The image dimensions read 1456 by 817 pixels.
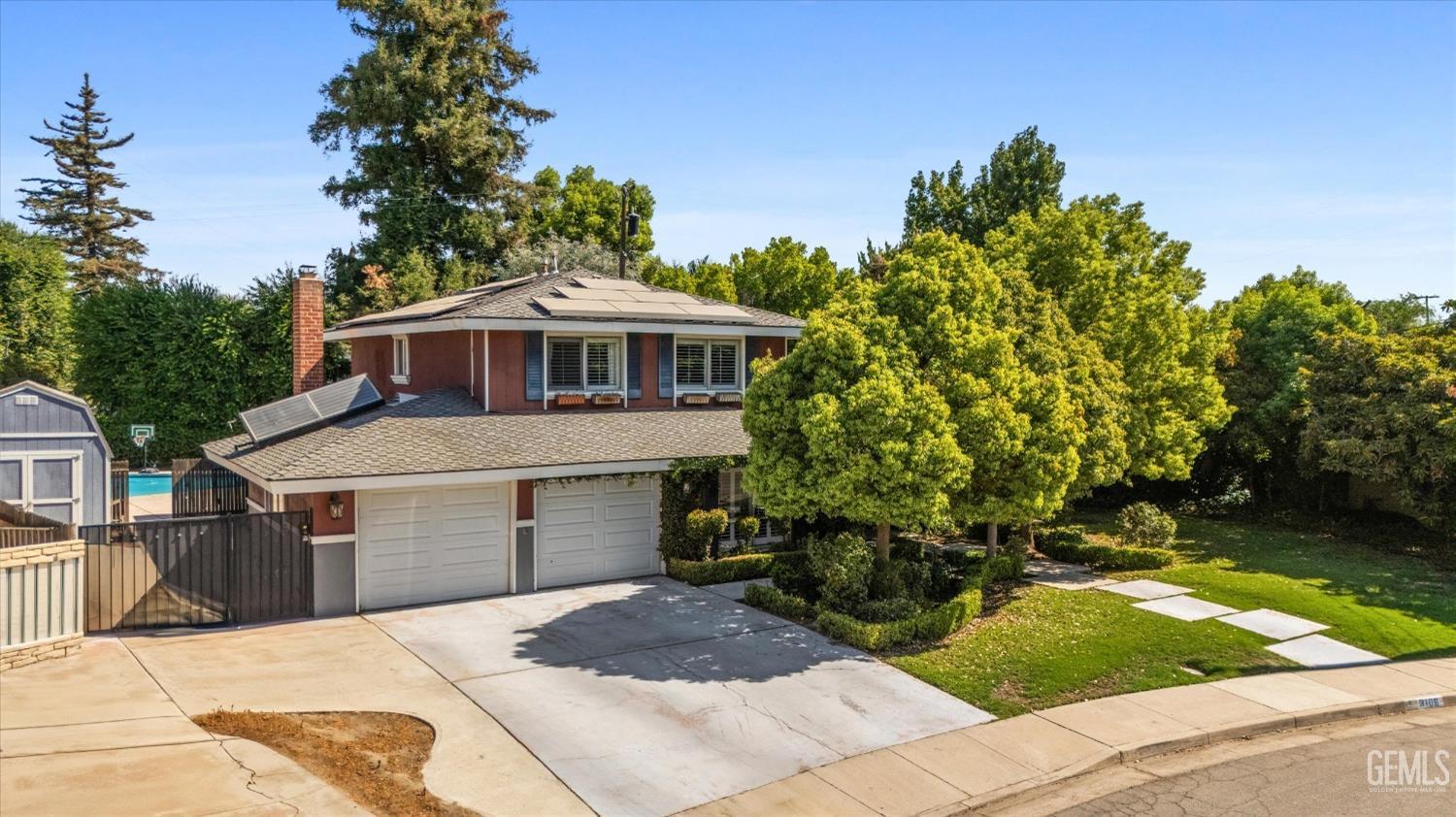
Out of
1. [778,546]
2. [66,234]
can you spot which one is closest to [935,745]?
[778,546]

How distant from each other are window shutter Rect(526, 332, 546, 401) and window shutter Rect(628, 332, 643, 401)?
6.78 ft

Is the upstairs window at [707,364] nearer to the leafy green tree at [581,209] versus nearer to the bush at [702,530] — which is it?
the bush at [702,530]

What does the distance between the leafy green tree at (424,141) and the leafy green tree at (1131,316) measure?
926 inches

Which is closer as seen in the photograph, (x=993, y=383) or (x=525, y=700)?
(x=525, y=700)

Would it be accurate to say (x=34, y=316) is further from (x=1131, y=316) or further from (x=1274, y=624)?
(x=1274, y=624)

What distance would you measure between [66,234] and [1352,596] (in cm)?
6601

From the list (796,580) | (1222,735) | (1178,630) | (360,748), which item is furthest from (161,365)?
(1222,735)

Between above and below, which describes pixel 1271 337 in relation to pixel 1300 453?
above

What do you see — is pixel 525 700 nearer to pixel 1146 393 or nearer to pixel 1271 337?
pixel 1146 393

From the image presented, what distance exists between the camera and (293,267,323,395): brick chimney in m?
23.9

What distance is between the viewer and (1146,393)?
66.2ft

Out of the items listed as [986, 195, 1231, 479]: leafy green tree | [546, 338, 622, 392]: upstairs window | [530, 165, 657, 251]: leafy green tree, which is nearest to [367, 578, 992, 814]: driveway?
[546, 338, 622, 392]: upstairs window

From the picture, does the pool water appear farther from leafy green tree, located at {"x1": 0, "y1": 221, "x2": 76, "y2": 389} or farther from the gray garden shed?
leafy green tree, located at {"x1": 0, "y1": 221, "x2": 76, "y2": 389}

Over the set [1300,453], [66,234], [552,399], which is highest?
[66,234]
